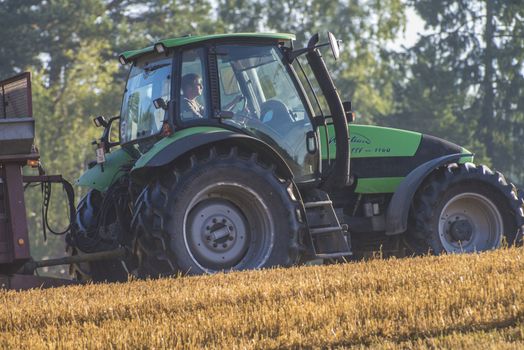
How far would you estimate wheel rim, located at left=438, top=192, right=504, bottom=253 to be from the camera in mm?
12344

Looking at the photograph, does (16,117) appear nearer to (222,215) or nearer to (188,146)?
(188,146)

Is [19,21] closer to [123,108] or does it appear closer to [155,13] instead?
[155,13]

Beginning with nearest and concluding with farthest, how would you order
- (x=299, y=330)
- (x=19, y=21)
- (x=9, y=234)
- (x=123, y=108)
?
(x=299, y=330)
(x=9, y=234)
(x=123, y=108)
(x=19, y=21)

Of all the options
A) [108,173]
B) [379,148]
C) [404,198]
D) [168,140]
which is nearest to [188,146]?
[168,140]

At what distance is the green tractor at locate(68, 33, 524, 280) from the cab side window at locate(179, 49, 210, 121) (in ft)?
0.04

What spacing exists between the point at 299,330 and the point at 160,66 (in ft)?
15.3

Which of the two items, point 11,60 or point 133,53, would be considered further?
point 11,60

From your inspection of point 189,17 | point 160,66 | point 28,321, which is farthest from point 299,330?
point 189,17

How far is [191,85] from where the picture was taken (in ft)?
37.0

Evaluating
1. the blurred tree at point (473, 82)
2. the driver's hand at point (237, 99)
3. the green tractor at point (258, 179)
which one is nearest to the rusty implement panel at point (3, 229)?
the green tractor at point (258, 179)

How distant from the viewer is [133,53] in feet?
39.1

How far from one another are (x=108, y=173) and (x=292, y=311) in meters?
4.63

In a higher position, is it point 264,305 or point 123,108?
point 123,108

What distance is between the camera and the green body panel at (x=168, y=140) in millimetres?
10508
